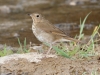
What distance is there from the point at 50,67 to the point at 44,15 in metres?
6.69

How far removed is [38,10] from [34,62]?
24.3ft

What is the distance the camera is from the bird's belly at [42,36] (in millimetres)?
7289

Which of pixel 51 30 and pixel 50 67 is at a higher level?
pixel 51 30

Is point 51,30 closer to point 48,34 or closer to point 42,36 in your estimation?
point 48,34

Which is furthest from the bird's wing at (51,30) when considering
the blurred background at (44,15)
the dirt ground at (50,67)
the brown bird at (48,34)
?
→ the blurred background at (44,15)

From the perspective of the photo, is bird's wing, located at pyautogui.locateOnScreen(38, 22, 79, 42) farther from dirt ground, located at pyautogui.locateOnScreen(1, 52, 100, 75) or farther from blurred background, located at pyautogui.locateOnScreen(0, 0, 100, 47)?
blurred background, located at pyautogui.locateOnScreen(0, 0, 100, 47)

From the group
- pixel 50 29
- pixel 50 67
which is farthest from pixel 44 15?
pixel 50 67

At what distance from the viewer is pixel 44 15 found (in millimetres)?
13398

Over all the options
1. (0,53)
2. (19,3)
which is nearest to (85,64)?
(0,53)

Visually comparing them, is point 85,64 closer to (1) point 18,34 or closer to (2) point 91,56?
(2) point 91,56

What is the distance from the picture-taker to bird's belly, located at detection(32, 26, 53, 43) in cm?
729

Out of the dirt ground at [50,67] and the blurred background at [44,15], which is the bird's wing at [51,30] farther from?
the blurred background at [44,15]

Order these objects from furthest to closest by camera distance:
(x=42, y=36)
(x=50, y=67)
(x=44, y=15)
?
(x=44, y=15) < (x=42, y=36) < (x=50, y=67)

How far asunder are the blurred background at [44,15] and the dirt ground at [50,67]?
3021 millimetres
